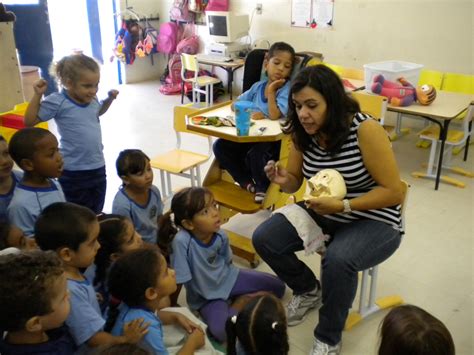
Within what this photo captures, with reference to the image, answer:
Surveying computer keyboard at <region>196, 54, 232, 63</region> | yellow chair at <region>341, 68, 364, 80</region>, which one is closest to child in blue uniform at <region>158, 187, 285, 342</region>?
yellow chair at <region>341, 68, 364, 80</region>

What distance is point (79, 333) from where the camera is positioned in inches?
54.2

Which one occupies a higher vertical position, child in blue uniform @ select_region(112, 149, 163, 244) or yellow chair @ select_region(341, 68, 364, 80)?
yellow chair @ select_region(341, 68, 364, 80)

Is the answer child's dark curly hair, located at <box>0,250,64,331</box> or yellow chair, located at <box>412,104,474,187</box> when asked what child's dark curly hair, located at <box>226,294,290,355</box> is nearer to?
child's dark curly hair, located at <box>0,250,64,331</box>

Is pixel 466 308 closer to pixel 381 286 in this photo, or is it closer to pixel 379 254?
pixel 381 286

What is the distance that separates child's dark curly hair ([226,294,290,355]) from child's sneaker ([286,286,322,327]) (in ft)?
2.97

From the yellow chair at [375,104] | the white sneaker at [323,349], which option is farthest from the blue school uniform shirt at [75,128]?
the yellow chair at [375,104]

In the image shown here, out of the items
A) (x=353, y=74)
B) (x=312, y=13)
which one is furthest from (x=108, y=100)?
(x=312, y=13)

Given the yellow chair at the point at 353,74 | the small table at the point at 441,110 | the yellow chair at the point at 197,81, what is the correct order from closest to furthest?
the small table at the point at 441,110, the yellow chair at the point at 353,74, the yellow chair at the point at 197,81

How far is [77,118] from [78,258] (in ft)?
3.54

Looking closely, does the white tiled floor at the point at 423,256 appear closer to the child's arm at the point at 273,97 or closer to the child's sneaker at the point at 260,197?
the child's sneaker at the point at 260,197

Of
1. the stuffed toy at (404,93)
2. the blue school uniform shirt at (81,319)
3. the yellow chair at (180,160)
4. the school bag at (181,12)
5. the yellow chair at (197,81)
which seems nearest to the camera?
the blue school uniform shirt at (81,319)

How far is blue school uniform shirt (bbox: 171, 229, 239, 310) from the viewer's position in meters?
1.94

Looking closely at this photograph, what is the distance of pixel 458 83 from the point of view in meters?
4.44

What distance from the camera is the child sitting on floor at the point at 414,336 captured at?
976 mm
